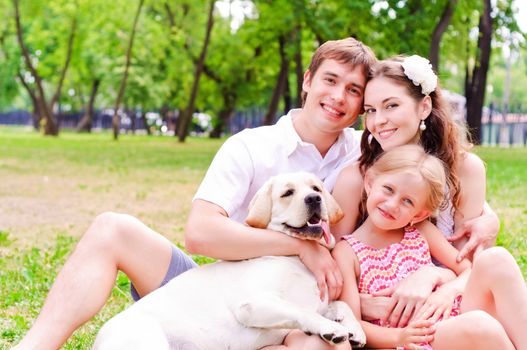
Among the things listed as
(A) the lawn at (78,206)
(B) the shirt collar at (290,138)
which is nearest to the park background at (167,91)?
(A) the lawn at (78,206)

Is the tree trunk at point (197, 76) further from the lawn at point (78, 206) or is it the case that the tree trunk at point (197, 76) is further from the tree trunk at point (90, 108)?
the tree trunk at point (90, 108)

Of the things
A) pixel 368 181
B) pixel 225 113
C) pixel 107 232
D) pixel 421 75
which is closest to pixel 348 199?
pixel 368 181

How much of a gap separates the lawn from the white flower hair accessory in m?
2.49

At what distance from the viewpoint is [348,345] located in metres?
3.67

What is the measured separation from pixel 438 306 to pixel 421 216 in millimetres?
498

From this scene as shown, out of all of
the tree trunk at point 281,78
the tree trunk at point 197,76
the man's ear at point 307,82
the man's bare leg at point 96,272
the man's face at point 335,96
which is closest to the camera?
the man's bare leg at point 96,272

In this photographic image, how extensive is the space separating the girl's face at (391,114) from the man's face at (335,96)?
0.18 meters

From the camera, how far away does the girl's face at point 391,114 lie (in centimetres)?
420

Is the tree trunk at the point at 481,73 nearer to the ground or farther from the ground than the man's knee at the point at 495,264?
nearer to the ground

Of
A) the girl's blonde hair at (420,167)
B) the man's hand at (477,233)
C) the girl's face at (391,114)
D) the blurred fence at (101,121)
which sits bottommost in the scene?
the blurred fence at (101,121)

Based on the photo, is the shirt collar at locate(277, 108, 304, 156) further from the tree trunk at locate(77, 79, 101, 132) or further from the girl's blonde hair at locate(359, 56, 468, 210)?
the tree trunk at locate(77, 79, 101, 132)

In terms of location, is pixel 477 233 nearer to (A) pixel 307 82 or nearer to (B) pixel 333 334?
(B) pixel 333 334

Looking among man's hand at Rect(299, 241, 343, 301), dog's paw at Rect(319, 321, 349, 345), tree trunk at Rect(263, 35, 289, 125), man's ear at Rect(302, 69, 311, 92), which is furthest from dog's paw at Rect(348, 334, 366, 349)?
tree trunk at Rect(263, 35, 289, 125)

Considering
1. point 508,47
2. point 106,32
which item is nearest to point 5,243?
point 508,47
